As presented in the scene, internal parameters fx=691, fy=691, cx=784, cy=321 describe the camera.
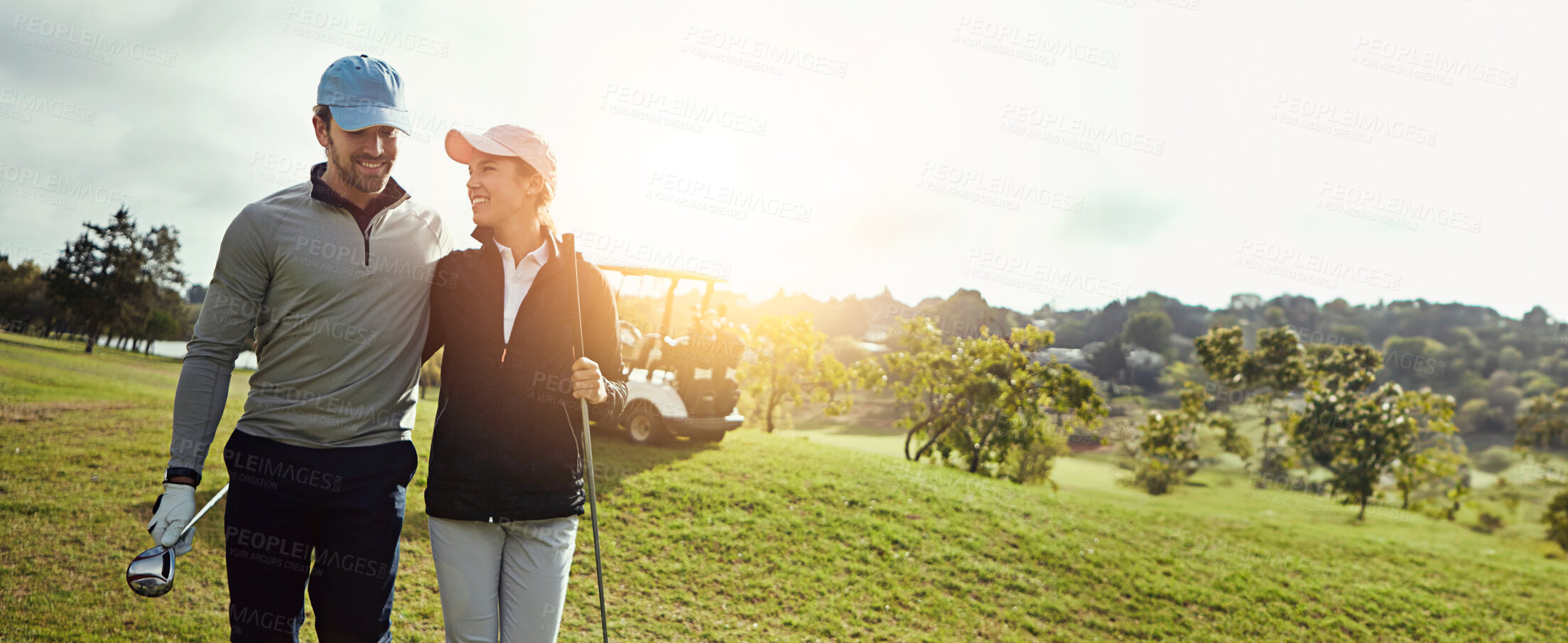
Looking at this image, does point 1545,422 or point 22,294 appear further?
point 22,294

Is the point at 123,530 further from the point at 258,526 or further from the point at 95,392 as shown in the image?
the point at 95,392

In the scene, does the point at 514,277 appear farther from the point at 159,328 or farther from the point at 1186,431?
the point at 159,328

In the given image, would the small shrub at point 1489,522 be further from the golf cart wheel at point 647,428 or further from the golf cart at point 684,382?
the golf cart wheel at point 647,428

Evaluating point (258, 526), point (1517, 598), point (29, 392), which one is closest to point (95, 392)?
point (29, 392)

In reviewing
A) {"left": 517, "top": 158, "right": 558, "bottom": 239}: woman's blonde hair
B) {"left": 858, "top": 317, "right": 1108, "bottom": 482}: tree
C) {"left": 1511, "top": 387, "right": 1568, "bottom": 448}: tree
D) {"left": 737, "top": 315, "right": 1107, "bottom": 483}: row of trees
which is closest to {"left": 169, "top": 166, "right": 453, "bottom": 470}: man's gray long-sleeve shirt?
{"left": 517, "top": 158, "right": 558, "bottom": 239}: woman's blonde hair

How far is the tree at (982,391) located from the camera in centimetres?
1185

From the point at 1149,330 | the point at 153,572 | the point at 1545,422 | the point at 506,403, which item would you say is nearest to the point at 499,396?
the point at 506,403

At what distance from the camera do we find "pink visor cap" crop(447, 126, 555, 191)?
200 cm

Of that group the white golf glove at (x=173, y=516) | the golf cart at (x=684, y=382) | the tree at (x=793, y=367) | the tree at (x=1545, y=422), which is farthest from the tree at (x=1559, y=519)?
the white golf glove at (x=173, y=516)

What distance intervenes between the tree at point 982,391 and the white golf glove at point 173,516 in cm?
1141

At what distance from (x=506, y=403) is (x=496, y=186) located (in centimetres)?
65

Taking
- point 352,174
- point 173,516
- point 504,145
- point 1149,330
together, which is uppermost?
point 1149,330

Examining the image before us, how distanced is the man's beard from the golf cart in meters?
7.53

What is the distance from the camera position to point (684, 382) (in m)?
9.55
